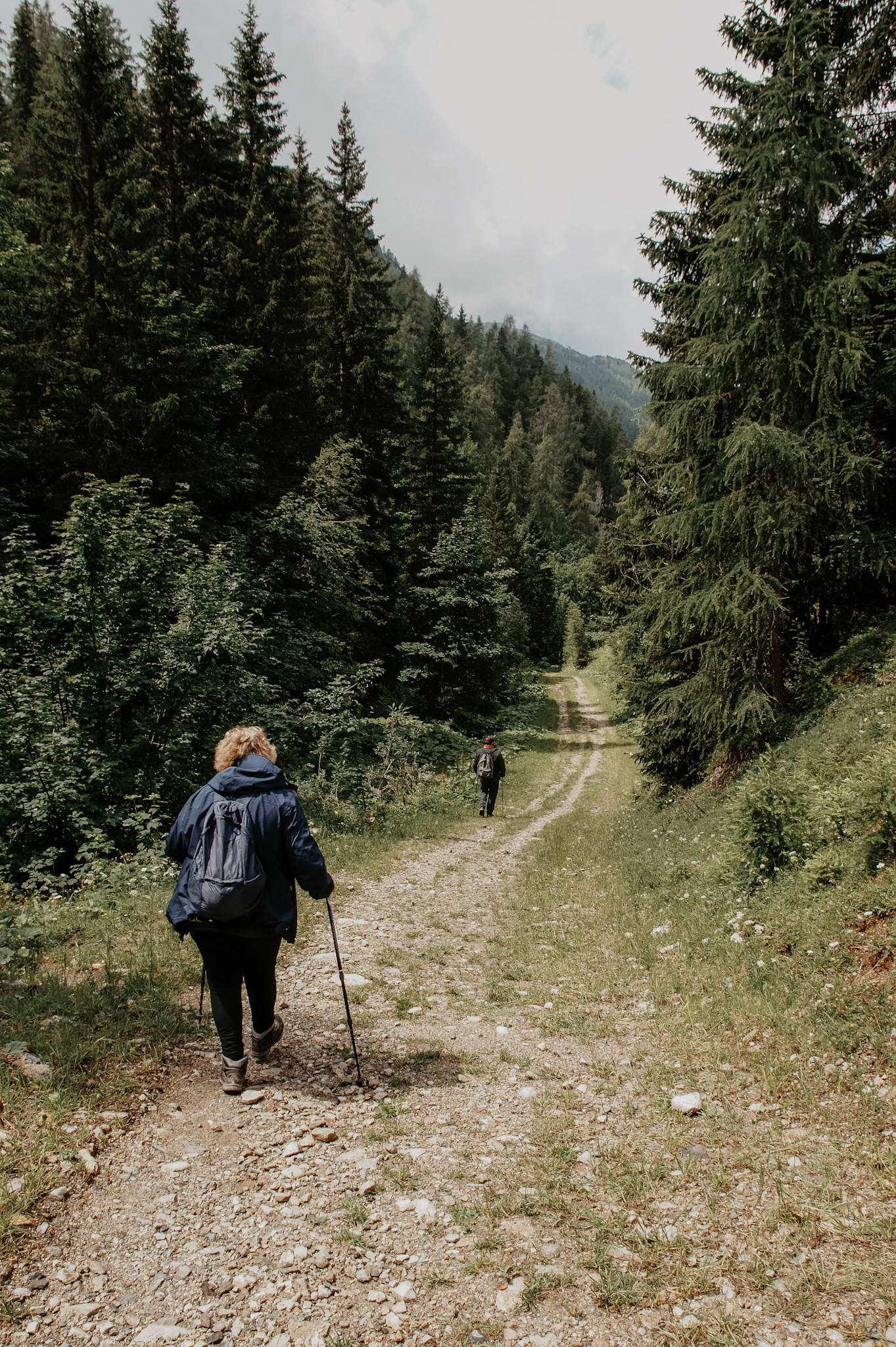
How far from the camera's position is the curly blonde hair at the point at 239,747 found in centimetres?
452

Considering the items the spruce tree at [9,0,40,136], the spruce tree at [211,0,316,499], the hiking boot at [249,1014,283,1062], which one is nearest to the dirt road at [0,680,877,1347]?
the hiking boot at [249,1014,283,1062]

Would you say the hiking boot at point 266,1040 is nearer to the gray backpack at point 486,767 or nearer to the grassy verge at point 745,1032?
the grassy verge at point 745,1032

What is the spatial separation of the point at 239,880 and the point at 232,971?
76cm

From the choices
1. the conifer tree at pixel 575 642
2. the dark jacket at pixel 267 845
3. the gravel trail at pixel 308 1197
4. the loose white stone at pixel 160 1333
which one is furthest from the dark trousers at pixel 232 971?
the conifer tree at pixel 575 642

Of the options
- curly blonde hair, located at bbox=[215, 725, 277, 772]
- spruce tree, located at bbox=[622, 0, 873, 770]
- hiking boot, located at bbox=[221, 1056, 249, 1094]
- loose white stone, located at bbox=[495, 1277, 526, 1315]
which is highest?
spruce tree, located at bbox=[622, 0, 873, 770]

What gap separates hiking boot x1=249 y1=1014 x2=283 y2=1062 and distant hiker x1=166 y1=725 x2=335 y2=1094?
240mm

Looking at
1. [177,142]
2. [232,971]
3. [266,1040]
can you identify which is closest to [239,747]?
[232,971]

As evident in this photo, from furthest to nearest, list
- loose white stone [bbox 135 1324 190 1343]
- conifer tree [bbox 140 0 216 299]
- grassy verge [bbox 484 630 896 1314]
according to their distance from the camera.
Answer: conifer tree [bbox 140 0 216 299] → grassy verge [bbox 484 630 896 1314] → loose white stone [bbox 135 1324 190 1343]

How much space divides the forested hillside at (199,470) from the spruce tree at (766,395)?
26.2 feet

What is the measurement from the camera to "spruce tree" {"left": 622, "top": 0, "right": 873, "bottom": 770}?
9.42m

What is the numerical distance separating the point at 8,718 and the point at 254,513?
11.6 meters

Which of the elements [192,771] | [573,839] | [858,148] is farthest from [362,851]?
[858,148]

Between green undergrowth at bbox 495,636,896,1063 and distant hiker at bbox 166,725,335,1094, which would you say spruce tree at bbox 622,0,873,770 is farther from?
distant hiker at bbox 166,725,335,1094

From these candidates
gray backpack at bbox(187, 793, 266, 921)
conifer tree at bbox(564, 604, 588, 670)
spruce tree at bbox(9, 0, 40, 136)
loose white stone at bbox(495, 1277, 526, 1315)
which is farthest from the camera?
conifer tree at bbox(564, 604, 588, 670)
